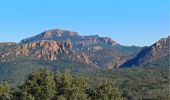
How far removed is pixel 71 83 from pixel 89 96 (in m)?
5.39

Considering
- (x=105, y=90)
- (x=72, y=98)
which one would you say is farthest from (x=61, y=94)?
(x=105, y=90)

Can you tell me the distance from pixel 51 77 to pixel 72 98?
6.61m

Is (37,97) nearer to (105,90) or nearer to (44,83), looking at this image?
(44,83)

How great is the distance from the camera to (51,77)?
105 m

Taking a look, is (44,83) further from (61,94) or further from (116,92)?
(116,92)

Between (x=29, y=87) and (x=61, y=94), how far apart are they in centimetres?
704

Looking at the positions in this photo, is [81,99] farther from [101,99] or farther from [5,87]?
[5,87]

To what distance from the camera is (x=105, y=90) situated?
105m

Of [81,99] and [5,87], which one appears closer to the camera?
[81,99]

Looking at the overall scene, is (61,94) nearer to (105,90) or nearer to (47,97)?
(47,97)

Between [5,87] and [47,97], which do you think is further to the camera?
[5,87]

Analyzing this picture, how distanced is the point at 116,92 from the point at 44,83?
1553 centimetres

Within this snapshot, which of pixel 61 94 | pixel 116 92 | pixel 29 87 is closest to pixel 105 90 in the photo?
pixel 116 92

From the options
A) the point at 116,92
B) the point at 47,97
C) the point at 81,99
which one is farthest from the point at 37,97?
the point at 116,92
